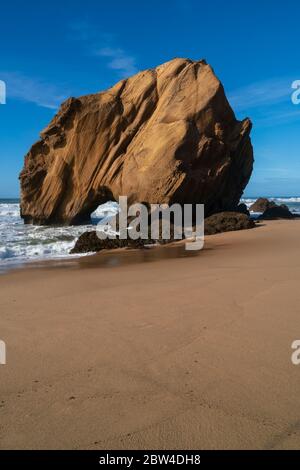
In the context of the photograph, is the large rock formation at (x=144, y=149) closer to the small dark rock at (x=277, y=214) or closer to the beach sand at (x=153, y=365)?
the small dark rock at (x=277, y=214)

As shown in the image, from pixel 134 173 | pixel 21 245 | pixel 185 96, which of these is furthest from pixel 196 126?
pixel 21 245

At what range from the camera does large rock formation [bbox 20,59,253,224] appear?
53.0 feet

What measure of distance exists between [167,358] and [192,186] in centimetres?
1351

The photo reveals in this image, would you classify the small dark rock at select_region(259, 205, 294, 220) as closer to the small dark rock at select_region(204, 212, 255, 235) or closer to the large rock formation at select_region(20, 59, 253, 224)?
the large rock formation at select_region(20, 59, 253, 224)

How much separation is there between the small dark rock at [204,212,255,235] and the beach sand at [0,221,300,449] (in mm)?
8567

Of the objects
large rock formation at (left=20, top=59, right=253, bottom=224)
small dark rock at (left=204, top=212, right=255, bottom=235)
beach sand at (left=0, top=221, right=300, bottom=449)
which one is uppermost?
large rock formation at (left=20, top=59, right=253, bottom=224)

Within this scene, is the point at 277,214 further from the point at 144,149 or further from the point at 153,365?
the point at 153,365

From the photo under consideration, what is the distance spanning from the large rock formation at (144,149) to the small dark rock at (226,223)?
1850 mm

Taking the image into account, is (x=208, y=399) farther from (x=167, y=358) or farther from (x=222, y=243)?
(x=222, y=243)

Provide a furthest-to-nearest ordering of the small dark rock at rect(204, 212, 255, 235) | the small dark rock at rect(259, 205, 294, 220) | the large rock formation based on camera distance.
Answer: the small dark rock at rect(259, 205, 294, 220) → the large rock formation → the small dark rock at rect(204, 212, 255, 235)

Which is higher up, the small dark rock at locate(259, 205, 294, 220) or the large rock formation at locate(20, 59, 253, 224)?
the large rock formation at locate(20, 59, 253, 224)

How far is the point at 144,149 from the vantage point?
16.7m

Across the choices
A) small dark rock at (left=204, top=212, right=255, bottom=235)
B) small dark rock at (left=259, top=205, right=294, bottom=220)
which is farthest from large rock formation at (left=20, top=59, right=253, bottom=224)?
small dark rock at (left=259, top=205, right=294, bottom=220)

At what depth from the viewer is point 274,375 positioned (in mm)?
2830
